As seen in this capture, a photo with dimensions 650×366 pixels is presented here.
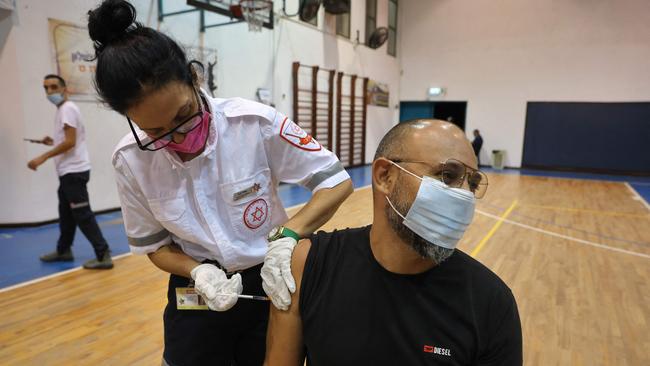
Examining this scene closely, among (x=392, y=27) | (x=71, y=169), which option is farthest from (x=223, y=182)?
(x=392, y=27)

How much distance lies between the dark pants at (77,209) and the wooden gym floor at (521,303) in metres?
0.28

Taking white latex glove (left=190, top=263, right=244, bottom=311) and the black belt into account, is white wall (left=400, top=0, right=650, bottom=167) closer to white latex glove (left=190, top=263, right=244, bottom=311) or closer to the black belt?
the black belt

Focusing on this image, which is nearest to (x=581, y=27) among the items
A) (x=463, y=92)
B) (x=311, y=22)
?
(x=463, y=92)

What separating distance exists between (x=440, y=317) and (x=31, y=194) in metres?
4.81

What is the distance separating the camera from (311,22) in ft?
27.7

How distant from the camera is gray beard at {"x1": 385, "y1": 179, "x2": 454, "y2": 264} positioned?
97cm

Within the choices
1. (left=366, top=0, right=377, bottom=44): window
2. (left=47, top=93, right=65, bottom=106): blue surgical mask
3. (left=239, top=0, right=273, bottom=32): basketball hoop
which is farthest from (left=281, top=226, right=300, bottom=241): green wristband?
(left=366, top=0, right=377, bottom=44): window

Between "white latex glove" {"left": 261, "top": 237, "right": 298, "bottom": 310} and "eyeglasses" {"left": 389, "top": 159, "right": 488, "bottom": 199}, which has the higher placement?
"eyeglasses" {"left": 389, "top": 159, "right": 488, "bottom": 199}

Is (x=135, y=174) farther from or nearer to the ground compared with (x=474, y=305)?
farther from the ground

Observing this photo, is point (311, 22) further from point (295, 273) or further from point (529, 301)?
point (295, 273)

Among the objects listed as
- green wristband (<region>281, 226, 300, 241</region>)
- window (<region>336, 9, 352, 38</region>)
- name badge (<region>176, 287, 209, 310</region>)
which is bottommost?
name badge (<region>176, 287, 209, 310</region>)

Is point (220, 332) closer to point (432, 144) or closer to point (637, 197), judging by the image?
point (432, 144)

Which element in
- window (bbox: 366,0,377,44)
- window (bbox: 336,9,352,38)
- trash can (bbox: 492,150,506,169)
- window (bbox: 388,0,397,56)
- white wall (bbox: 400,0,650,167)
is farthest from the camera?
window (bbox: 388,0,397,56)

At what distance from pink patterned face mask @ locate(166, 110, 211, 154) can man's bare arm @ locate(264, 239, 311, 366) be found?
1.29ft
